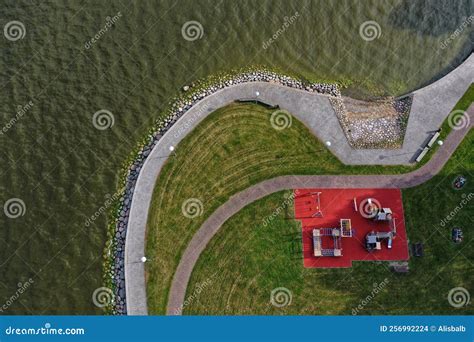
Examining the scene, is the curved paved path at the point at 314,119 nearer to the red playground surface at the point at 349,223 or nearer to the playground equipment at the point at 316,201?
the red playground surface at the point at 349,223

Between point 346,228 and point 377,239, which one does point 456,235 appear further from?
point 346,228

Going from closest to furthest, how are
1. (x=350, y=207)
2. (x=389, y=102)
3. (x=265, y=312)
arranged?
(x=265, y=312), (x=350, y=207), (x=389, y=102)

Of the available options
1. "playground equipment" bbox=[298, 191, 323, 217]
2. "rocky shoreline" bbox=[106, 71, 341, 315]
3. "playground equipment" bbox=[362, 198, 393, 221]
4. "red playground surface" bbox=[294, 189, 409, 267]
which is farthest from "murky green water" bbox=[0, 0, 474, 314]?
"playground equipment" bbox=[298, 191, 323, 217]

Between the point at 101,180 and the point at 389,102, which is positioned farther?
the point at 389,102

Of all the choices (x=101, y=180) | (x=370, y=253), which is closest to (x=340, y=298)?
(x=370, y=253)

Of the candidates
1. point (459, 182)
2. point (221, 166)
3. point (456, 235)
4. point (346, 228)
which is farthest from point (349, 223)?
point (221, 166)

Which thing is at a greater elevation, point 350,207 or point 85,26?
point 85,26

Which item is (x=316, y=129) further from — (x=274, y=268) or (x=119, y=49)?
(x=119, y=49)
